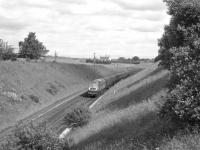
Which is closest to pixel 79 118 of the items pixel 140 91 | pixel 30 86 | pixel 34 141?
pixel 140 91

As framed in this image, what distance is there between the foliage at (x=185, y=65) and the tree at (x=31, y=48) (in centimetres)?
9346

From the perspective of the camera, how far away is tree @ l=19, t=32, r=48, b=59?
102m

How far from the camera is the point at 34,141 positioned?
681 inches

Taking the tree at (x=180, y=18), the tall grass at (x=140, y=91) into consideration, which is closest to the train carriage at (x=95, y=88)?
the tall grass at (x=140, y=91)

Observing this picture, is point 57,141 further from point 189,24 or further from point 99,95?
point 99,95

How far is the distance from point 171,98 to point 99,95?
56076mm

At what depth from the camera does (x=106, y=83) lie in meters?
76.6

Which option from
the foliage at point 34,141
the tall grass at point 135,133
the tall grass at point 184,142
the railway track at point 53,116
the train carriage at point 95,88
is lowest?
the railway track at point 53,116

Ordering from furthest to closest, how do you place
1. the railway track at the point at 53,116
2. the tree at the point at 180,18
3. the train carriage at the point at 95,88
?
1. the train carriage at the point at 95,88
2. the railway track at the point at 53,116
3. the tree at the point at 180,18

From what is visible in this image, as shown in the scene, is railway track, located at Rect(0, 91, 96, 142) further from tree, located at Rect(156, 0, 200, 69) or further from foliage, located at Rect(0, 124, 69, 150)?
tree, located at Rect(156, 0, 200, 69)

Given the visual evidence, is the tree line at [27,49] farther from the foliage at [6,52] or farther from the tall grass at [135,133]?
the tall grass at [135,133]

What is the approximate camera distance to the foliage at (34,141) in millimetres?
17125

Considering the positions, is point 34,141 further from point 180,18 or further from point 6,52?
point 6,52

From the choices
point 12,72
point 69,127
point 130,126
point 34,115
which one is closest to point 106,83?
point 12,72
